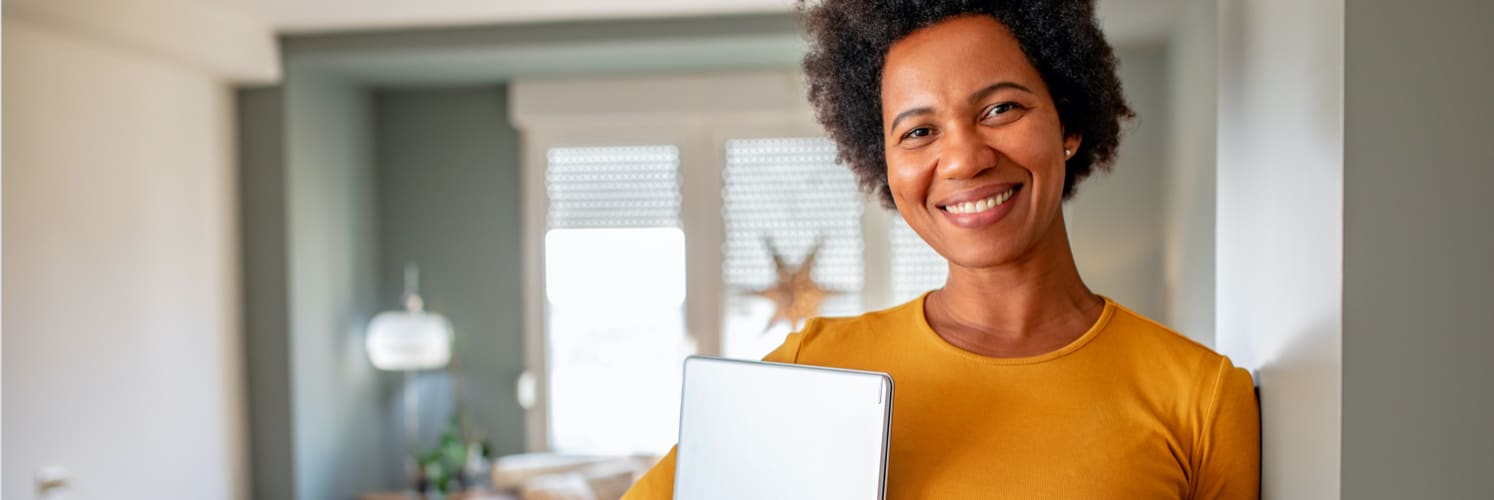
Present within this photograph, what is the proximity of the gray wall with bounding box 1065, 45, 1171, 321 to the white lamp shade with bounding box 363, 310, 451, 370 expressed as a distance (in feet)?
9.30

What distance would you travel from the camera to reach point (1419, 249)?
66 cm

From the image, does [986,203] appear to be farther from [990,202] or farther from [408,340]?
[408,340]

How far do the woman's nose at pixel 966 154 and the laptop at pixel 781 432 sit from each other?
0.18m

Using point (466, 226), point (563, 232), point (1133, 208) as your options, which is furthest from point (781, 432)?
point (466, 226)

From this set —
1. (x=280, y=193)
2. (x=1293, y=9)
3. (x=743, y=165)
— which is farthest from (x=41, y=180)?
(x=1293, y=9)

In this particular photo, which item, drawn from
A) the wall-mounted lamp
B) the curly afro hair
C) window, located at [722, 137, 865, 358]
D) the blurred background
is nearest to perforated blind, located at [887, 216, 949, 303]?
the blurred background

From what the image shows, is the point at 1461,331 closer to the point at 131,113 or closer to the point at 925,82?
the point at 925,82

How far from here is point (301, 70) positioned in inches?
157

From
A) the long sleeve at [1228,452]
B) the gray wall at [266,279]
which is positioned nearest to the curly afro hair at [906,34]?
the long sleeve at [1228,452]

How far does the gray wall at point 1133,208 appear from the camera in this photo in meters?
1.67

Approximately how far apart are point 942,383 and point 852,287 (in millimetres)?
3415

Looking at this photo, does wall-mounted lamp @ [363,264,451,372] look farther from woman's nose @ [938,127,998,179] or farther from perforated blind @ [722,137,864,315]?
woman's nose @ [938,127,998,179]

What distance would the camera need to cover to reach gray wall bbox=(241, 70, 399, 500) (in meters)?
3.95

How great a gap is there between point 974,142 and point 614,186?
374 cm
